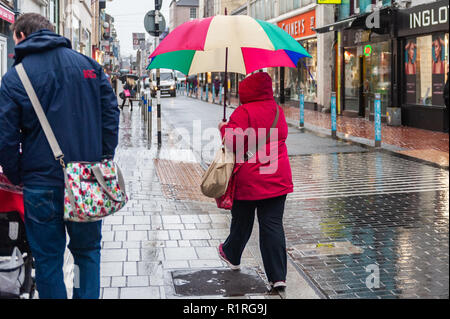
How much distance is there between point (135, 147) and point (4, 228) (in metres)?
11.2

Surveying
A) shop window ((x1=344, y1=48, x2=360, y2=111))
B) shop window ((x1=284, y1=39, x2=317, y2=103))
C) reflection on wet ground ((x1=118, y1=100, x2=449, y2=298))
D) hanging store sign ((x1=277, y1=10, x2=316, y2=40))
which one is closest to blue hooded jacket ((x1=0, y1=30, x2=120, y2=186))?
reflection on wet ground ((x1=118, y1=100, x2=449, y2=298))

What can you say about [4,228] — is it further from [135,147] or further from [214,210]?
[135,147]

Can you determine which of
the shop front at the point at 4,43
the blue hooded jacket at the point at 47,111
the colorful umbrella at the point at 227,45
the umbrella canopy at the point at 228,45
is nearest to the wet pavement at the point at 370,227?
the colorful umbrella at the point at 227,45

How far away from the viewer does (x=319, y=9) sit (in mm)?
29328

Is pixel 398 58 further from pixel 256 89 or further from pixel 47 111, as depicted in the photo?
pixel 47 111

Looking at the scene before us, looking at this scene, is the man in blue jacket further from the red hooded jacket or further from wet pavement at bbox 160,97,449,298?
wet pavement at bbox 160,97,449,298

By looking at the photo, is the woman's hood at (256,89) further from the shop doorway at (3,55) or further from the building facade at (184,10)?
the building facade at (184,10)

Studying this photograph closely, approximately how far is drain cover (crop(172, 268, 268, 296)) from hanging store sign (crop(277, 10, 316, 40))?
82.6 feet

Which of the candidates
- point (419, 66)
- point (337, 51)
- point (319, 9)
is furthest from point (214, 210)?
point (319, 9)

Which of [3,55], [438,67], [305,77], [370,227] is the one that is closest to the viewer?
[370,227]

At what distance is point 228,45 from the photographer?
5109 millimetres

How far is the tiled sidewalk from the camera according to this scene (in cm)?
1320

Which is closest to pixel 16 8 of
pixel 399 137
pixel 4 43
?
pixel 4 43

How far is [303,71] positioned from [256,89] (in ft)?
93.7
